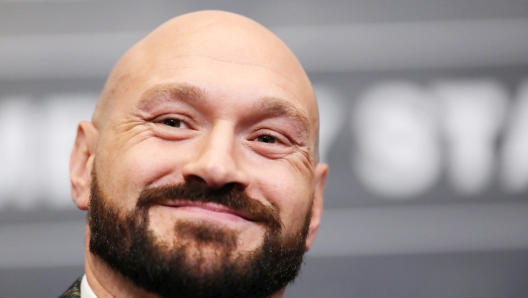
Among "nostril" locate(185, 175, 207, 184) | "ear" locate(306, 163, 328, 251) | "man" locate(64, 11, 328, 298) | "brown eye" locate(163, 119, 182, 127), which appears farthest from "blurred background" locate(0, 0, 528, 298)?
"nostril" locate(185, 175, 207, 184)

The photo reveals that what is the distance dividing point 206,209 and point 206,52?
0.36 meters

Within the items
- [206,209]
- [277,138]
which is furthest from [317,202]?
[206,209]

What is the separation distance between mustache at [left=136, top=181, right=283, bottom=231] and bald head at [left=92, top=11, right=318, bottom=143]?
10.6 inches

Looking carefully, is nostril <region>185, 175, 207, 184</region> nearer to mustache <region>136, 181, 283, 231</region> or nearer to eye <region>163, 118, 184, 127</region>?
mustache <region>136, 181, 283, 231</region>

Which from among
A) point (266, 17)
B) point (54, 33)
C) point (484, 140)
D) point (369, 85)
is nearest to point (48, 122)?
point (54, 33)

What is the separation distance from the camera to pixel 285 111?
4.23 ft

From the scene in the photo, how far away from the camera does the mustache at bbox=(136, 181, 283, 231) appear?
1139 millimetres

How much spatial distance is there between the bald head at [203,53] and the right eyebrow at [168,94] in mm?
40

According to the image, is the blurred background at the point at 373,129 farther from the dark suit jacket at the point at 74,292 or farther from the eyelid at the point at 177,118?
the eyelid at the point at 177,118

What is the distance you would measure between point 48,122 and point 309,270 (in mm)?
955

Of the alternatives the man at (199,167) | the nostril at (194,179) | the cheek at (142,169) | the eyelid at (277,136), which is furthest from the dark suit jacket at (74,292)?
the eyelid at (277,136)

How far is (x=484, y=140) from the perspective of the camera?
1874mm

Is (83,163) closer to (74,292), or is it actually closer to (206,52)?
(74,292)

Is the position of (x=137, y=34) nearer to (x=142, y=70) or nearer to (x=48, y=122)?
(x=48, y=122)
